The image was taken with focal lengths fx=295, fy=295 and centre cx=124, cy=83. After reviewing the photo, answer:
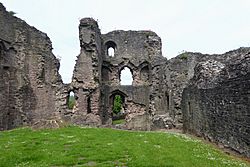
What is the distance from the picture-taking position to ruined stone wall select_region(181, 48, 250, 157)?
37.4ft

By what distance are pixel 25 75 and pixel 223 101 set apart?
63.0 ft

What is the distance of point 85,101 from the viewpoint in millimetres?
28609

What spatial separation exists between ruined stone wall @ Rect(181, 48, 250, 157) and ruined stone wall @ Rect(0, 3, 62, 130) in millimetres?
12487

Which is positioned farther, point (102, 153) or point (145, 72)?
point (145, 72)

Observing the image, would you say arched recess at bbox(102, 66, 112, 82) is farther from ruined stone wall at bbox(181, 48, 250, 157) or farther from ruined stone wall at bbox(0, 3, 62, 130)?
ruined stone wall at bbox(181, 48, 250, 157)

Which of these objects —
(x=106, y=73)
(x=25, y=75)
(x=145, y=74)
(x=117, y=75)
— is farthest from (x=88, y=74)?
(x=145, y=74)

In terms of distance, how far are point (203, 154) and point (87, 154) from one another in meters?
4.32

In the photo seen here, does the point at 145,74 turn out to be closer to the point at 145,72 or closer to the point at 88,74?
the point at 145,72

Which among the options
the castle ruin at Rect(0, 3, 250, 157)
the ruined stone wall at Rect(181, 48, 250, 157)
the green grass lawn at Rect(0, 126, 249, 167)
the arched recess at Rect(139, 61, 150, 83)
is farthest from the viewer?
the arched recess at Rect(139, 61, 150, 83)

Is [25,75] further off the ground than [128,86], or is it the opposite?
[25,75]

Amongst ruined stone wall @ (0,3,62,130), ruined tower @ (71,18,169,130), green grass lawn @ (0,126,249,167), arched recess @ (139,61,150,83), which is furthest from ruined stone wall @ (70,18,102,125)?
green grass lawn @ (0,126,249,167)

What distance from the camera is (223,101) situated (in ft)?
43.8

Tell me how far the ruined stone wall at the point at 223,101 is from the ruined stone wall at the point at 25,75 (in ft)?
41.0

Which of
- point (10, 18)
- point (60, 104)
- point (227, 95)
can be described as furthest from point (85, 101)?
point (227, 95)
